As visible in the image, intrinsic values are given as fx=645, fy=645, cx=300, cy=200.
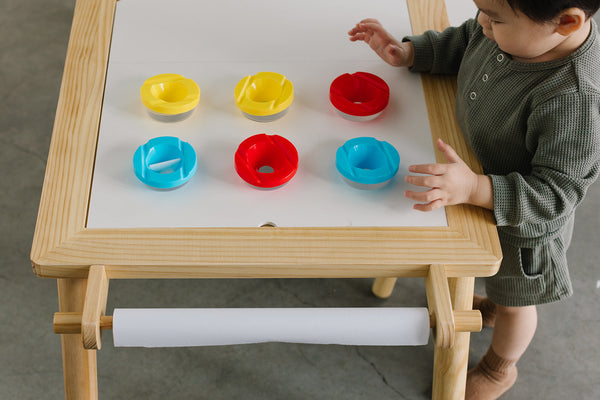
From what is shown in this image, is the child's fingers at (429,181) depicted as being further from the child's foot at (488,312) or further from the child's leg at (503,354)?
the child's foot at (488,312)

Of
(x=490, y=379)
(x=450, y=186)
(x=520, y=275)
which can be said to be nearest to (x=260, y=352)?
(x=490, y=379)

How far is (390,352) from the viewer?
49.1 inches

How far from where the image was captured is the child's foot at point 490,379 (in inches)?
45.9

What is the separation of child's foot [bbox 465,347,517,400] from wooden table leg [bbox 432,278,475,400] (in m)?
0.26

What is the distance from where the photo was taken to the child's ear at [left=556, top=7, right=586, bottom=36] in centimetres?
68

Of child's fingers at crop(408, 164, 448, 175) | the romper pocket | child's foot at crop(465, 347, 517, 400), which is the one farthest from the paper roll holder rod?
child's foot at crop(465, 347, 517, 400)

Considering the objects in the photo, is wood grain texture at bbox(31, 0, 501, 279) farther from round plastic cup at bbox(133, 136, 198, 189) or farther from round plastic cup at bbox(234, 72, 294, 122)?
round plastic cup at bbox(234, 72, 294, 122)

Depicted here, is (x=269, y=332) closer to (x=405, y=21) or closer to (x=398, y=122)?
(x=398, y=122)

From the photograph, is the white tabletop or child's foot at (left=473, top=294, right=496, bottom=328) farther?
child's foot at (left=473, top=294, right=496, bottom=328)

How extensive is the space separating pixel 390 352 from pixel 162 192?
2.18ft

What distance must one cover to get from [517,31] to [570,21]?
0.18 ft

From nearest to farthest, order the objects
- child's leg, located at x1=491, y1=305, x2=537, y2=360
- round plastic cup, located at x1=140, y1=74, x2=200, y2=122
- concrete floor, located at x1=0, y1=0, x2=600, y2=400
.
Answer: round plastic cup, located at x1=140, y1=74, x2=200, y2=122, child's leg, located at x1=491, y1=305, x2=537, y2=360, concrete floor, located at x1=0, y1=0, x2=600, y2=400

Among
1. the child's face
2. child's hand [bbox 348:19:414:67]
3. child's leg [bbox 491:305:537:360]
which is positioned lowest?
child's leg [bbox 491:305:537:360]

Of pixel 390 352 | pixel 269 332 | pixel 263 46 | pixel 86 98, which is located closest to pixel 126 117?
pixel 86 98
